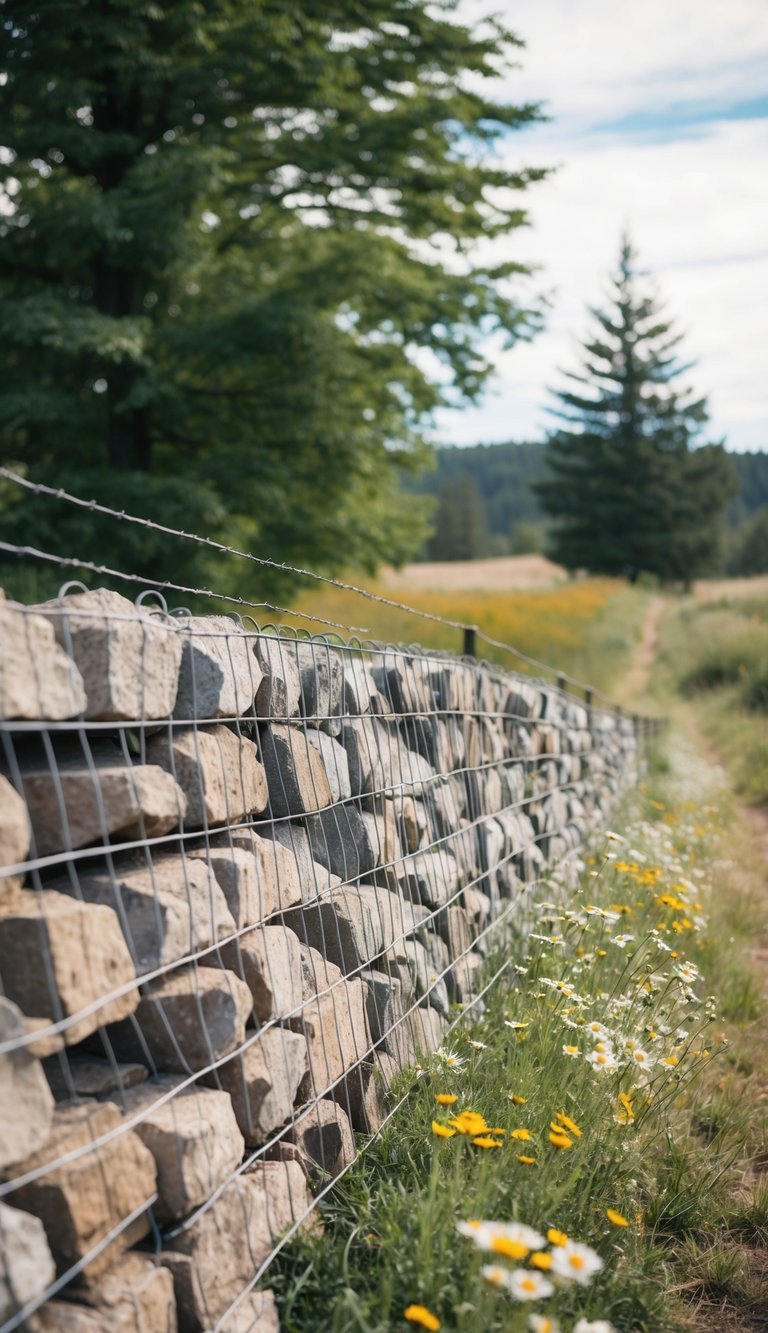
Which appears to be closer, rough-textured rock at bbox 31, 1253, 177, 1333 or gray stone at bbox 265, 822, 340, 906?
rough-textured rock at bbox 31, 1253, 177, 1333

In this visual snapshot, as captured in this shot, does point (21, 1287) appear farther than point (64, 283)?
No

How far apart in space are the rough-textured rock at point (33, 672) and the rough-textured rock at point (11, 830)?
136 millimetres

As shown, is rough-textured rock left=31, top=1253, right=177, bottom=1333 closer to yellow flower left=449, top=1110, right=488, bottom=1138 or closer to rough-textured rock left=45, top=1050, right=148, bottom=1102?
rough-textured rock left=45, top=1050, right=148, bottom=1102

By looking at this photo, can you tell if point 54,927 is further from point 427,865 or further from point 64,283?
point 64,283

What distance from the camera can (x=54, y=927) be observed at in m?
1.66

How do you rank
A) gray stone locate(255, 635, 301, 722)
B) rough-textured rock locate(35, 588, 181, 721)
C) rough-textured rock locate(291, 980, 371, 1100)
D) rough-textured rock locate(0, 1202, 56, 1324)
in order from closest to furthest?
rough-textured rock locate(0, 1202, 56, 1324) < rough-textured rock locate(35, 588, 181, 721) < rough-textured rock locate(291, 980, 371, 1100) < gray stone locate(255, 635, 301, 722)

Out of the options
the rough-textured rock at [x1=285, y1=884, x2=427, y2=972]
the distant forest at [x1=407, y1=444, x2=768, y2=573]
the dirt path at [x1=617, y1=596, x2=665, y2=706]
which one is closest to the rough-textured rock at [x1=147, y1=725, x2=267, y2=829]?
the rough-textured rock at [x1=285, y1=884, x2=427, y2=972]

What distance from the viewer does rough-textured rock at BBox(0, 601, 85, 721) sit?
168cm

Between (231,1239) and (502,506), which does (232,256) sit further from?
(502,506)

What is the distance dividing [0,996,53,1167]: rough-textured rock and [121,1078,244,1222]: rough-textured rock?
9.5 inches

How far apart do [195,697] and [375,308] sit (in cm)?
984

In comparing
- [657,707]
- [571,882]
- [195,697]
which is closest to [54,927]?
[195,697]

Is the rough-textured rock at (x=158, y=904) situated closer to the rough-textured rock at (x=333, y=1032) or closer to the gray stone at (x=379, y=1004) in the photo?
the rough-textured rock at (x=333, y=1032)

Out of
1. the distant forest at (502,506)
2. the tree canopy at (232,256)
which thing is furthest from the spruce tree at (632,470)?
the tree canopy at (232,256)
